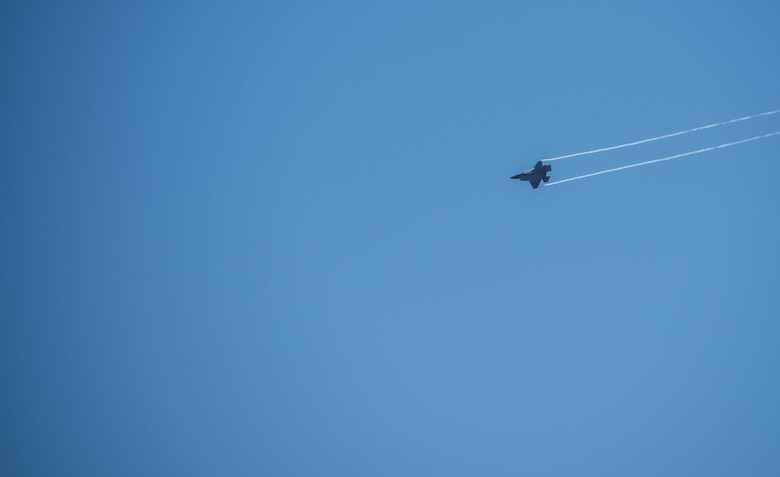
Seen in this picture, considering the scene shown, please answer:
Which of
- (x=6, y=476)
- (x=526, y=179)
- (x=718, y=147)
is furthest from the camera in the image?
(x=6, y=476)

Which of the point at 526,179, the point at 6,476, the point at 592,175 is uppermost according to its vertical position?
the point at 592,175

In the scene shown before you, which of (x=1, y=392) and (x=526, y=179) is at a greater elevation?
(x=526, y=179)

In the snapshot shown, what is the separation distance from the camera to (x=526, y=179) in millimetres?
8250

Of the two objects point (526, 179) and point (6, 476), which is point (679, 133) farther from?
point (6, 476)

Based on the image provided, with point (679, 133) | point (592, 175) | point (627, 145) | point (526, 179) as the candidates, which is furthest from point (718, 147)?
point (526, 179)

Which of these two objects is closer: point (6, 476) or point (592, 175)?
point (592, 175)

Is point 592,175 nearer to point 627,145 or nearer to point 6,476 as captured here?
point 627,145

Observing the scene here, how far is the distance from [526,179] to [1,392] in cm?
1050

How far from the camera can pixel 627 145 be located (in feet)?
32.4

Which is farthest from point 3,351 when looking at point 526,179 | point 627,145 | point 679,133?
point 679,133

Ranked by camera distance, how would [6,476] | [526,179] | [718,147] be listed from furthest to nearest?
[6,476]
[718,147]
[526,179]

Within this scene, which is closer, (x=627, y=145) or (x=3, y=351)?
(x=627, y=145)

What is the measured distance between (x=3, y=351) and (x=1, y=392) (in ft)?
2.62

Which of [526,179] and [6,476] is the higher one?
[526,179]
